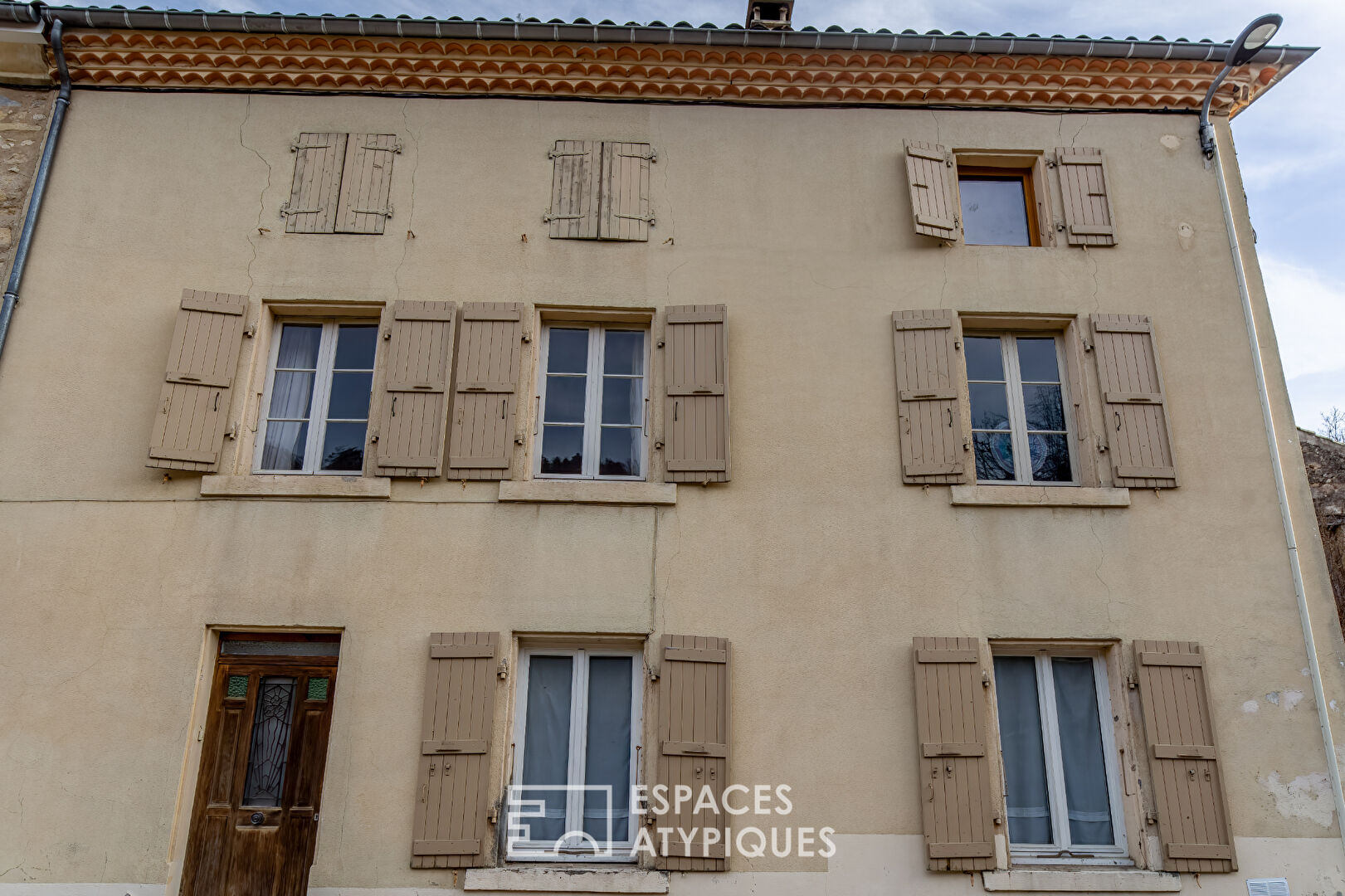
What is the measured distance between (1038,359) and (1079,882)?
136 inches

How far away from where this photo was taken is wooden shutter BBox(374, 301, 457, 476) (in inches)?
250

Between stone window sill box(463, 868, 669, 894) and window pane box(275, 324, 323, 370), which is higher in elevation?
window pane box(275, 324, 323, 370)

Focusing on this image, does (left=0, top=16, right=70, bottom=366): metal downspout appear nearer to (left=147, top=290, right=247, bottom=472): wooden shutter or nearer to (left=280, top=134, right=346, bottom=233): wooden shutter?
(left=147, top=290, right=247, bottom=472): wooden shutter

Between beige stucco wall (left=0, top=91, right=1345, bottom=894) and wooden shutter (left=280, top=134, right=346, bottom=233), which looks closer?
beige stucco wall (left=0, top=91, right=1345, bottom=894)

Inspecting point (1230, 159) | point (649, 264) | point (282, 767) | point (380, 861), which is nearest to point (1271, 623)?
point (1230, 159)

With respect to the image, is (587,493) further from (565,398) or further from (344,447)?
(344,447)

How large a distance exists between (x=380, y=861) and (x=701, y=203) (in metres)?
4.84

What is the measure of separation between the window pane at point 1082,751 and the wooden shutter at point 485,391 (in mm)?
3844

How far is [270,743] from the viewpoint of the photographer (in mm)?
6055

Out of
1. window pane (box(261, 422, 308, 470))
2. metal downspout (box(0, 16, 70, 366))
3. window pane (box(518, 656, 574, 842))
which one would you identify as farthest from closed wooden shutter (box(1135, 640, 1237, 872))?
metal downspout (box(0, 16, 70, 366))

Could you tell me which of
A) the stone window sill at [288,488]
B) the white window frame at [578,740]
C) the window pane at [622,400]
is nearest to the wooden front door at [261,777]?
the stone window sill at [288,488]

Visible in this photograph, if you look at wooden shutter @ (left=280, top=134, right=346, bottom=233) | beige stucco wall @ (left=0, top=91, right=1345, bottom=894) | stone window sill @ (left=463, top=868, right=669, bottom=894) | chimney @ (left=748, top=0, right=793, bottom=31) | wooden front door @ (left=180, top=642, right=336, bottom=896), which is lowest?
stone window sill @ (left=463, top=868, right=669, bottom=894)

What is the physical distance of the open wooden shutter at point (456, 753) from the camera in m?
5.64

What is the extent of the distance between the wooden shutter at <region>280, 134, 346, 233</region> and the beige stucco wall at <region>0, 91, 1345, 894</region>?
0.33ft
